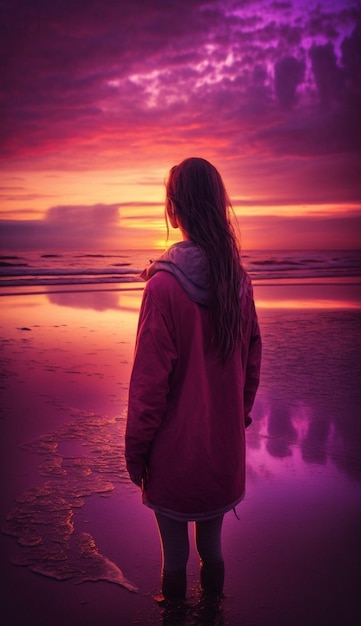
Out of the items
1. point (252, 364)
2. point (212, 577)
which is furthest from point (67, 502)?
point (252, 364)

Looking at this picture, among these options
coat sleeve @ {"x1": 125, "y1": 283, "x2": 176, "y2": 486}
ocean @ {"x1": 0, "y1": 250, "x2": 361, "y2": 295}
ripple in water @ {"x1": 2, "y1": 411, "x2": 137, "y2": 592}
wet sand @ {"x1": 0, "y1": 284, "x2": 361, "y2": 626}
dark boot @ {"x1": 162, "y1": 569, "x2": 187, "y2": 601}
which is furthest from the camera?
ocean @ {"x1": 0, "y1": 250, "x2": 361, "y2": 295}

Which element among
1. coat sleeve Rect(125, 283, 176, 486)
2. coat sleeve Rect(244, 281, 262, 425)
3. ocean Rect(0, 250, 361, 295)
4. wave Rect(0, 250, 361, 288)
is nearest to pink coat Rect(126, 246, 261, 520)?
coat sleeve Rect(125, 283, 176, 486)

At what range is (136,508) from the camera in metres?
3.68

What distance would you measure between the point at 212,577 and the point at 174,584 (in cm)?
23

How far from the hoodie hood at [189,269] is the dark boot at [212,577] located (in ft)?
4.12

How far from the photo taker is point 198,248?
7.40ft

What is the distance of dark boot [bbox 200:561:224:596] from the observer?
2.57 meters

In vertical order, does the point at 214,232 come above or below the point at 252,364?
above

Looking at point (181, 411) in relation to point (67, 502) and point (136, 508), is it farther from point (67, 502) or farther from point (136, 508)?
point (67, 502)

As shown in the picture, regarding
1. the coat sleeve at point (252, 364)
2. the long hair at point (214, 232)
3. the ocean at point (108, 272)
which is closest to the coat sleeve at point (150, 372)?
the long hair at point (214, 232)

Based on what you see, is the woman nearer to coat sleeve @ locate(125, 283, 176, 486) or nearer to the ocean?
coat sleeve @ locate(125, 283, 176, 486)

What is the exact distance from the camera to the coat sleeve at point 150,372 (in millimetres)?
2135

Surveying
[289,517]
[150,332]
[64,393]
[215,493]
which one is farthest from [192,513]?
[64,393]

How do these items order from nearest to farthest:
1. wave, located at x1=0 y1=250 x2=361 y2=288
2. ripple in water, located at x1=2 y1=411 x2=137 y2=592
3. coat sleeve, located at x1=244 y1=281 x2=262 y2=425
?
coat sleeve, located at x1=244 y1=281 x2=262 y2=425
ripple in water, located at x1=2 y1=411 x2=137 y2=592
wave, located at x1=0 y1=250 x2=361 y2=288
